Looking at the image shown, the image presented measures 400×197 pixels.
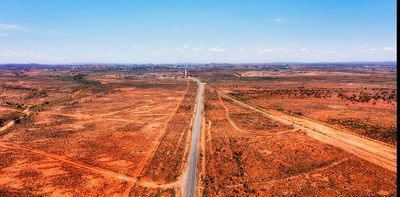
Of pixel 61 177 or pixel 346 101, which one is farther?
pixel 346 101

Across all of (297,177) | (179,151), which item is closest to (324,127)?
(297,177)

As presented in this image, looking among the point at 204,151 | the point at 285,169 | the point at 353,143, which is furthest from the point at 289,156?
the point at 353,143

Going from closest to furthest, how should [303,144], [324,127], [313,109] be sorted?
[303,144] < [324,127] < [313,109]

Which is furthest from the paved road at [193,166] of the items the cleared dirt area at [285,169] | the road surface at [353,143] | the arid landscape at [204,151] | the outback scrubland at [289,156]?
the road surface at [353,143]

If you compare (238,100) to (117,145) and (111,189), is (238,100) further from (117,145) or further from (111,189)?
(111,189)

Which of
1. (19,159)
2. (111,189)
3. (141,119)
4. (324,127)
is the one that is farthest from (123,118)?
(324,127)

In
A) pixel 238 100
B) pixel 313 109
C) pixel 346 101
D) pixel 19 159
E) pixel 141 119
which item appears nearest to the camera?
pixel 19 159

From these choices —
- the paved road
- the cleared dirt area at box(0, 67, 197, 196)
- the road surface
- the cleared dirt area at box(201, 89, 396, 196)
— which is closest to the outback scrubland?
the cleared dirt area at box(201, 89, 396, 196)
